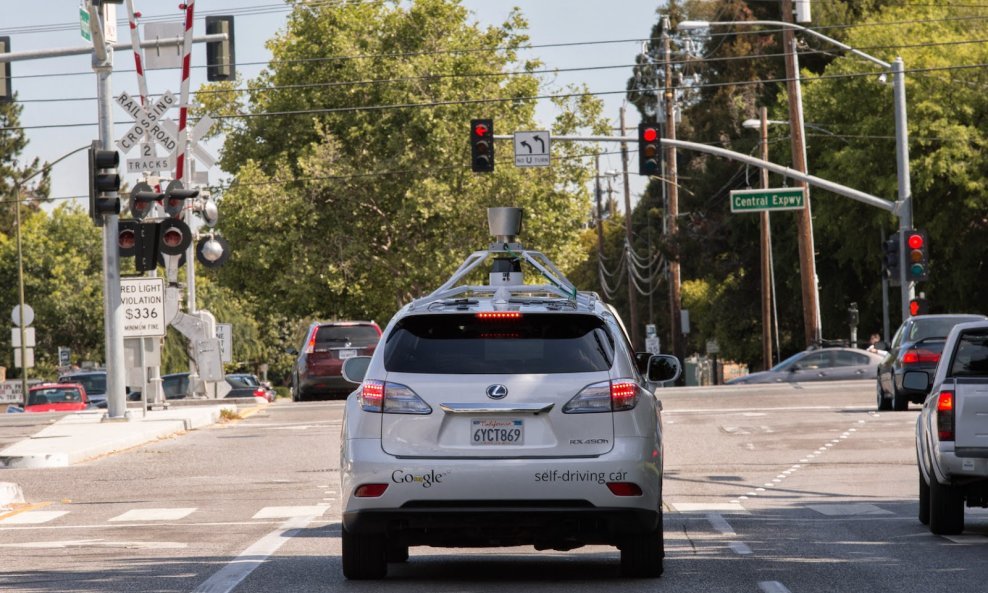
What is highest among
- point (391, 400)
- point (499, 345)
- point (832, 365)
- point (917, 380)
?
point (499, 345)

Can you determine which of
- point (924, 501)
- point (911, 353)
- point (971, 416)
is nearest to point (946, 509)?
point (924, 501)

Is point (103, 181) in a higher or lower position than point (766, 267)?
higher

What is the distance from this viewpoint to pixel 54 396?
149 feet

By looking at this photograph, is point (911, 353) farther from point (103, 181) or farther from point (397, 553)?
point (397, 553)

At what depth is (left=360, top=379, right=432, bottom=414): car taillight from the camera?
32.4 feet

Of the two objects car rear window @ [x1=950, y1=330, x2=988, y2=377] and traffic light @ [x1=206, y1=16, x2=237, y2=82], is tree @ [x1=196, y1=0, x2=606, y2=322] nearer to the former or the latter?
traffic light @ [x1=206, y1=16, x2=237, y2=82]

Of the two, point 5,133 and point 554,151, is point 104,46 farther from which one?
point 5,133

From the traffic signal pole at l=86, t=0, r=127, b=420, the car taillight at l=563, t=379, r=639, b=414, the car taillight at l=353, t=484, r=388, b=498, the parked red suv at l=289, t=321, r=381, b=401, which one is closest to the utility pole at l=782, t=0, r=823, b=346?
the parked red suv at l=289, t=321, r=381, b=401

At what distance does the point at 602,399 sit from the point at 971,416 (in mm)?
3407

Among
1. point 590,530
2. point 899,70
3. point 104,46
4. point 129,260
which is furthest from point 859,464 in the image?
point 129,260

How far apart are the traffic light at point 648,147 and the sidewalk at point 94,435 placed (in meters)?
9.39

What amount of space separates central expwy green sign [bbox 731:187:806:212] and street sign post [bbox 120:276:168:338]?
15410 mm

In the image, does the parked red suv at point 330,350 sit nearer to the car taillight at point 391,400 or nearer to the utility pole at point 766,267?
the utility pole at point 766,267

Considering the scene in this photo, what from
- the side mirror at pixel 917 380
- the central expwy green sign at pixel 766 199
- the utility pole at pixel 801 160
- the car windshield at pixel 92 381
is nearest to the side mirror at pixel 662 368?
the side mirror at pixel 917 380
